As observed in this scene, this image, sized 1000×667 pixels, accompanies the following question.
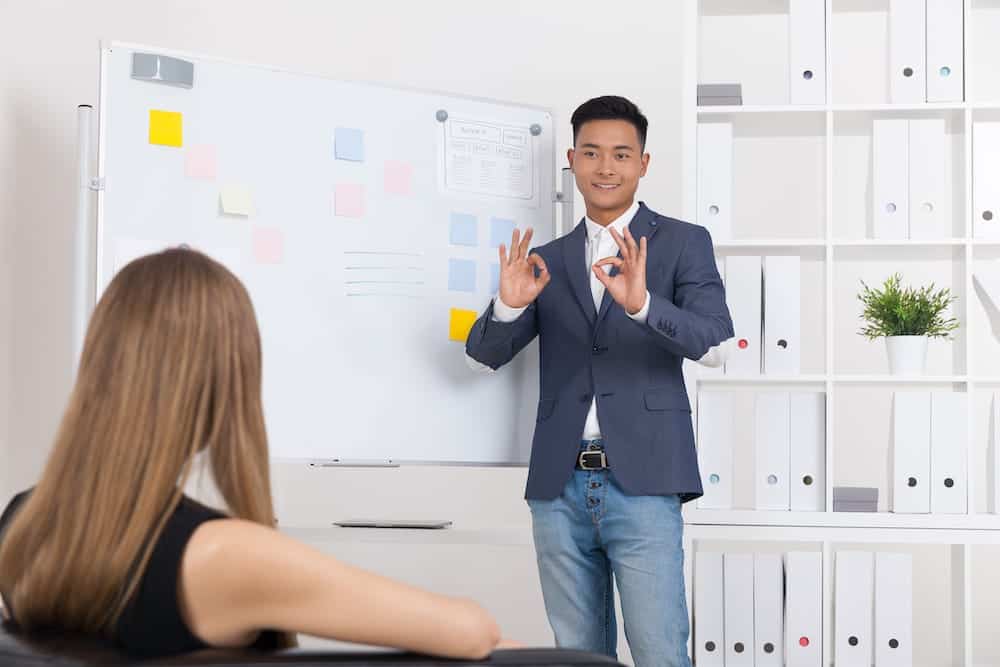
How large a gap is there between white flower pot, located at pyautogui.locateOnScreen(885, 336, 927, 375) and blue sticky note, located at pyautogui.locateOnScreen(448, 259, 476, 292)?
1.13 m

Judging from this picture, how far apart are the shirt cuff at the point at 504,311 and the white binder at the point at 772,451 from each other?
85 cm

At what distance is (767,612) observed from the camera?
3.08m

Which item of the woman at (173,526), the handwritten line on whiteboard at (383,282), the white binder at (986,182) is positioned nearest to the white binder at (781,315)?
the white binder at (986,182)

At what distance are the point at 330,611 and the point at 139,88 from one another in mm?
1913

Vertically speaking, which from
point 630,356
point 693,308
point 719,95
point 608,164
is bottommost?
point 630,356

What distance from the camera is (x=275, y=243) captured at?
2781 mm

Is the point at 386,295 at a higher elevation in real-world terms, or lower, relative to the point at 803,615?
higher

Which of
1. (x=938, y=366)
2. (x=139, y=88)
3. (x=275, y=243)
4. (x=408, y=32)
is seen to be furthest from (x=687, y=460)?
(x=408, y=32)

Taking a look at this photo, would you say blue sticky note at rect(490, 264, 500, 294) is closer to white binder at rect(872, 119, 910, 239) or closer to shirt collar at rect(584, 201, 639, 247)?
shirt collar at rect(584, 201, 639, 247)

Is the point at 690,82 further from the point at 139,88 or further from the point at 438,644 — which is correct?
the point at 438,644

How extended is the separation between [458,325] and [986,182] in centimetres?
145

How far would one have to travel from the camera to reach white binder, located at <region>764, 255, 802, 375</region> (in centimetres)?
309

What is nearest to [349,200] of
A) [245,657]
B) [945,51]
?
[945,51]

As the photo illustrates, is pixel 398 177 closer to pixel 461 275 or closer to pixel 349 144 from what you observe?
pixel 349 144
